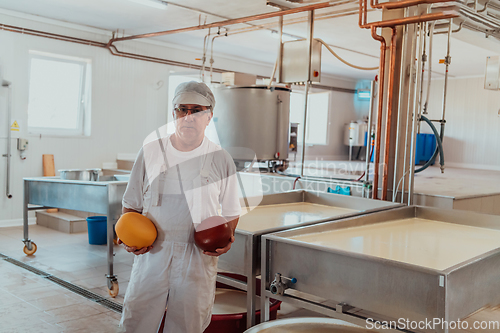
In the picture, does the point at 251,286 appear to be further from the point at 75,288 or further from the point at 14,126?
the point at 14,126

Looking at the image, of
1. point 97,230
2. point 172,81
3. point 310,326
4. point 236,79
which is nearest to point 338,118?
point 172,81

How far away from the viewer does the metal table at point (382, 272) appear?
140 centimetres

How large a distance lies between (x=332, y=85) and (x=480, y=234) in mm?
8905

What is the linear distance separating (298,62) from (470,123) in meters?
7.86

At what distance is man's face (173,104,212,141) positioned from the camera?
1686mm

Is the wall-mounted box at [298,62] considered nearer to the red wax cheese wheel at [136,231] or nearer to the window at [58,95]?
the red wax cheese wheel at [136,231]

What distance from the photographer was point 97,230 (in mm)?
4770

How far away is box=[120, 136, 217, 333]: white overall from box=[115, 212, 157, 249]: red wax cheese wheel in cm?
5

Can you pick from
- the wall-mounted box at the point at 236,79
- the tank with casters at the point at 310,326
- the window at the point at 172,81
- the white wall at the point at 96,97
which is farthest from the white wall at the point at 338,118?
the tank with casters at the point at 310,326

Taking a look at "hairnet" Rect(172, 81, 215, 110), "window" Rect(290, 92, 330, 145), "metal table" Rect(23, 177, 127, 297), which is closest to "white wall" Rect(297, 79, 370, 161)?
"window" Rect(290, 92, 330, 145)

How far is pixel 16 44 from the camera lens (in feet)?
18.5

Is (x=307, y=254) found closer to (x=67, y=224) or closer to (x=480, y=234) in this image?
(x=480, y=234)

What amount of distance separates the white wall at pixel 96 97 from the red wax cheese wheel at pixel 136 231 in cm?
474

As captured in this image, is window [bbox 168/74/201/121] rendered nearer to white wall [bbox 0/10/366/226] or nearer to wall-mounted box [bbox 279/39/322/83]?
white wall [bbox 0/10/366/226]
